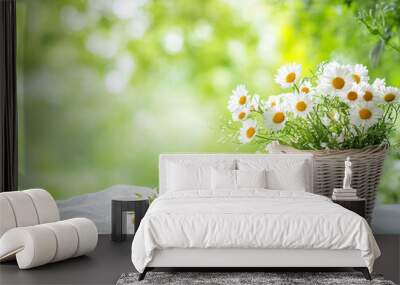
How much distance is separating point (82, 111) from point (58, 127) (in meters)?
0.31

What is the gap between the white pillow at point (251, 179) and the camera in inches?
219

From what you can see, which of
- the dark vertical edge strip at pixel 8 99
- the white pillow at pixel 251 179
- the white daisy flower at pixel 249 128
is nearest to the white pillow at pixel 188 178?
the white pillow at pixel 251 179

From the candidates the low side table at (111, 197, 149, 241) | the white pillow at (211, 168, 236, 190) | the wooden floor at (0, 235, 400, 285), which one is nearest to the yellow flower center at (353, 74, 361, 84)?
the white pillow at (211, 168, 236, 190)

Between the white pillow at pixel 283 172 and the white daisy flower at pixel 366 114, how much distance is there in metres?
0.61

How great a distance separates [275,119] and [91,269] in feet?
7.23

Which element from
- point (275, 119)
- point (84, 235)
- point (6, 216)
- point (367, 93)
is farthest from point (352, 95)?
point (6, 216)

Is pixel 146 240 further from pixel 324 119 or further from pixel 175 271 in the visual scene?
pixel 324 119

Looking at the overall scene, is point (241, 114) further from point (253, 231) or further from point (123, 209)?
point (253, 231)

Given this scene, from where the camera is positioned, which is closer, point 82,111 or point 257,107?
point 257,107

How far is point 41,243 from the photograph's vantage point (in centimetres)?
468

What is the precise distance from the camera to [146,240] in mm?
4270

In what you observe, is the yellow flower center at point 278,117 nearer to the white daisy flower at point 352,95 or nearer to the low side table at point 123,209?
the white daisy flower at point 352,95

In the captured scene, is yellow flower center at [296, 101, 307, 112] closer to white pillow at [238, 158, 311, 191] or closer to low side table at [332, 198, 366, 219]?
white pillow at [238, 158, 311, 191]

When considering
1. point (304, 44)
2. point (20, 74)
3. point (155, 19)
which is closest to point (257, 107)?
point (304, 44)
